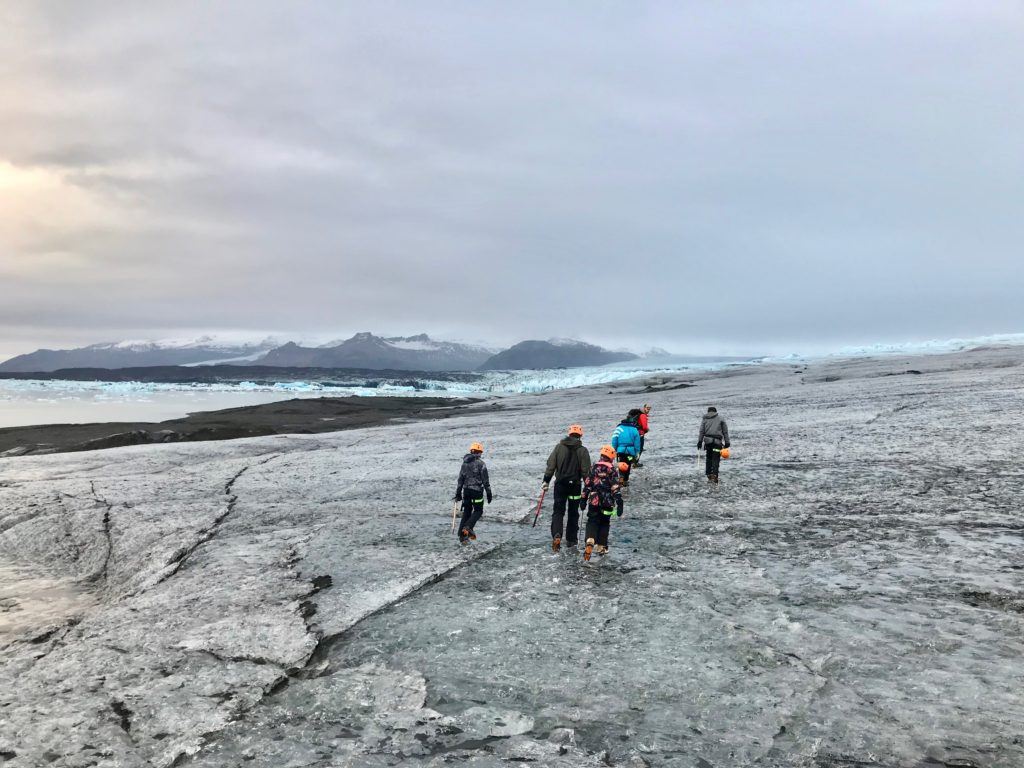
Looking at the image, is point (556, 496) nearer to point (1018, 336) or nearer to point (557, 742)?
point (557, 742)

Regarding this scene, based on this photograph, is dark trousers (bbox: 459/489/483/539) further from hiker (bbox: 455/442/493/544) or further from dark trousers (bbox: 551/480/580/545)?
dark trousers (bbox: 551/480/580/545)

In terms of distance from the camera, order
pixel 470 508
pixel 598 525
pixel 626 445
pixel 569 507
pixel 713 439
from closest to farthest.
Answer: pixel 598 525, pixel 569 507, pixel 470 508, pixel 626 445, pixel 713 439

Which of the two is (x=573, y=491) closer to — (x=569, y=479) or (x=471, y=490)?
(x=569, y=479)

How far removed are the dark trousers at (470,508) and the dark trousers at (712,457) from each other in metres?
7.66

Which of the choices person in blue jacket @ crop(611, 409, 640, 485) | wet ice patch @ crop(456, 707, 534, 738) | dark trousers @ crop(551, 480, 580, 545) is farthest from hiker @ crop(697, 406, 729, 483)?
wet ice patch @ crop(456, 707, 534, 738)

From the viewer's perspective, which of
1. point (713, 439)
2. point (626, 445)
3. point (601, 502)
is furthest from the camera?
point (713, 439)

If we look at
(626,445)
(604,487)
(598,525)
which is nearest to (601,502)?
(604,487)

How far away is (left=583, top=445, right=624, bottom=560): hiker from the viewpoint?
1229cm

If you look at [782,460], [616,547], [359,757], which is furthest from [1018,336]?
[359,757]

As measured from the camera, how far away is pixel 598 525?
12398mm

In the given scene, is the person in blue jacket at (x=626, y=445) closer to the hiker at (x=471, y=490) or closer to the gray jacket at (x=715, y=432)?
the gray jacket at (x=715, y=432)

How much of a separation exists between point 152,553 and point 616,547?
10642mm

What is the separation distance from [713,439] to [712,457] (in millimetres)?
616

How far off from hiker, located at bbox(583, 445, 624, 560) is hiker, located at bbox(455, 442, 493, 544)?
2.35 metres
